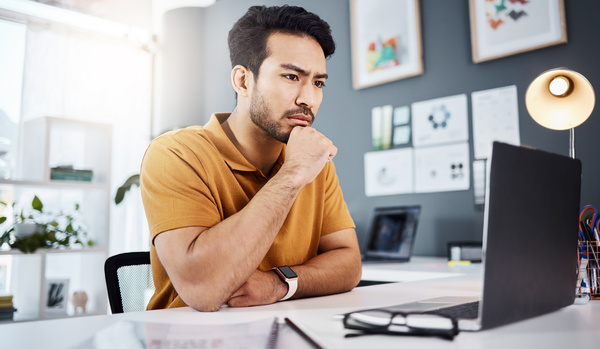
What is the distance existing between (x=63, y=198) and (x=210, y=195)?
10.0 feet

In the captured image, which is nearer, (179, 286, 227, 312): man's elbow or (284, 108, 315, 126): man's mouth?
(179, 286, 227, 312): man's elbow

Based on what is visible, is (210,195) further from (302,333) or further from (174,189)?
(302,333)

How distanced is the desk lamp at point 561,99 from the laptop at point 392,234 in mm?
1150

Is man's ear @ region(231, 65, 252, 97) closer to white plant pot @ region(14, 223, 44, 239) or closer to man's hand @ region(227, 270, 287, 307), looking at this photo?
man's hand @ region(227, 270, 287, 307)

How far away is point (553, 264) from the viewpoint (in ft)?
2.90

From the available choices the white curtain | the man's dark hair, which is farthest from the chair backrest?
the white curtain

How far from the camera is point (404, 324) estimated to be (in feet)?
2.37

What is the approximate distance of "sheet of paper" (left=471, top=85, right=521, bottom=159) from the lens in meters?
2.36

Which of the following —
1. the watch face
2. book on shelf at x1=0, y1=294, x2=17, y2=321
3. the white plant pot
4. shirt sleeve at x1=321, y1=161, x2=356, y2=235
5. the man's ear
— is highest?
the man's ear

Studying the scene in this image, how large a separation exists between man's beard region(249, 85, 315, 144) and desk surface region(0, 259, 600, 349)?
1.65 feet

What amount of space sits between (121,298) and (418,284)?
863 mm

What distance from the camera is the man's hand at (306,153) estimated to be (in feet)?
4.13

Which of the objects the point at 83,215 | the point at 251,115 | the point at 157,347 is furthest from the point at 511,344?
the point at 83,215

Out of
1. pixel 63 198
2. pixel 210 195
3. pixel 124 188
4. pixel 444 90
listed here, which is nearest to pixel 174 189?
pixel 210 195
